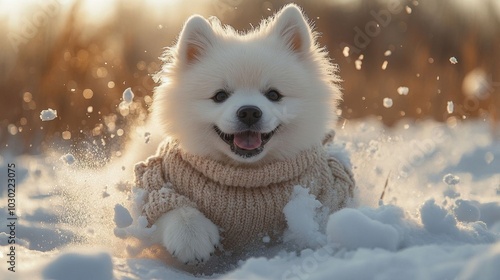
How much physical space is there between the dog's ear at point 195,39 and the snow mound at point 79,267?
81.3 inches

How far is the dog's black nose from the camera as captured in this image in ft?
13.1

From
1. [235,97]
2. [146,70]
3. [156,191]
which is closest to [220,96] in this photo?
[235,97]

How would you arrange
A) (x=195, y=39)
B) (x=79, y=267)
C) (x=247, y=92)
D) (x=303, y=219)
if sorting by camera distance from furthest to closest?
(x=195, y=39)
(x=247, y=92)
(x=303, y=219)
(x=79, y=267)

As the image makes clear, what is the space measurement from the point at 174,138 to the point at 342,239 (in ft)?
5.44

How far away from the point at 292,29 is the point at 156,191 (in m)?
1.50

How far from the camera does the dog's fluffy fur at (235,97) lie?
4.08 metres

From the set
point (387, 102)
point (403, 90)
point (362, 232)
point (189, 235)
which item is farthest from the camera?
point (403, 90)

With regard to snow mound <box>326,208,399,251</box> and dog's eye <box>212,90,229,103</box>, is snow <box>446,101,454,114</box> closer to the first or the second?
dog's eye <box>212,90,229,103</box>

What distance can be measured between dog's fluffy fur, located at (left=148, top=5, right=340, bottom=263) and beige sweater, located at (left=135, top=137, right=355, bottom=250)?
0.09m

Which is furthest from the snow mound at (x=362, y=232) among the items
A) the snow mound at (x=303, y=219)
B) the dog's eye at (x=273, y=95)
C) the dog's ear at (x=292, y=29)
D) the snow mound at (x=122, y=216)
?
the dog's ear at (x=292, y=29)

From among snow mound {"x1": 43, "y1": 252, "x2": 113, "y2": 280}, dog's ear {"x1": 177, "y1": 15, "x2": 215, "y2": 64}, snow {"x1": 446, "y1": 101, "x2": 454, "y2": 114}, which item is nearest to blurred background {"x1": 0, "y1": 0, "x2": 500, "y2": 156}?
snow {"x1": 446, "y1": 101, "x2": 454, "y2": 114}

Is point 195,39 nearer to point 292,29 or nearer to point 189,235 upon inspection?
point 292,29

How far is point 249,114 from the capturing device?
3.99 m

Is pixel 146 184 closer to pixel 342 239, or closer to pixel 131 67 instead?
pixel 342 239
